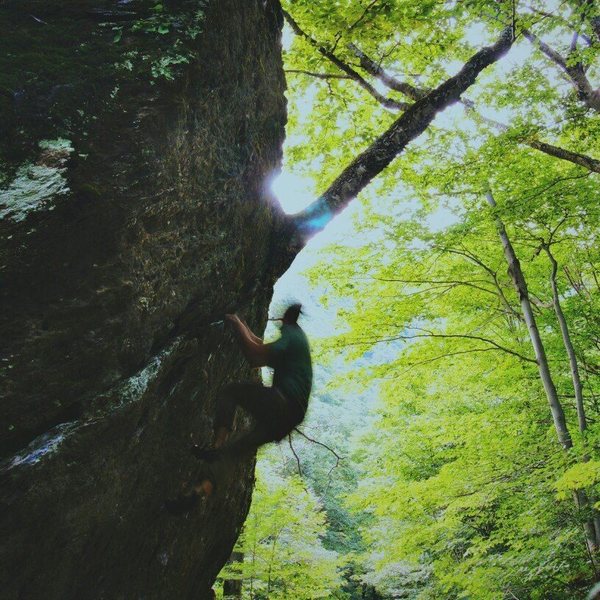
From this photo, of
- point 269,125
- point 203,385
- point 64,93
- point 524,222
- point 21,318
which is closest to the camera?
point 21,318

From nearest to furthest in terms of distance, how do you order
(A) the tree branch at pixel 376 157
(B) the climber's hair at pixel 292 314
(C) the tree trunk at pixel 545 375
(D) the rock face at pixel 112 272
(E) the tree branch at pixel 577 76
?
(D) the rock face at pixel 112 272 < (B) the climber's hair at pixel 292 314 < (A) the tree branch at pixel 376 157 < (C) the tree trunk at pixel 545 375 < (E) the tree branch at pixel 577 76

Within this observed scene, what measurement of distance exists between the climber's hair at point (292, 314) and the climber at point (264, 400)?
217mm

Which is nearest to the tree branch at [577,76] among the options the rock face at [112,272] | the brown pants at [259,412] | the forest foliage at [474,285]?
the forest foliage at [474,285]

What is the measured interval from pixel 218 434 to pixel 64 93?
9.74 feet

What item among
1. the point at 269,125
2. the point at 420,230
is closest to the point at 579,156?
the point at 420,230

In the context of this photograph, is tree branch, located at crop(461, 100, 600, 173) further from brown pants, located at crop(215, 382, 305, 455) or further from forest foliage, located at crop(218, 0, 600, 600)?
brown pants, located at crop(215, 382, 305, 455)

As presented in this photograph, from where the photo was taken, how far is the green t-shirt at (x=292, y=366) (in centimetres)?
367

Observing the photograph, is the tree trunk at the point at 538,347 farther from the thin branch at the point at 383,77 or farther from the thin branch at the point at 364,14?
the thin branch at the point at 364,14

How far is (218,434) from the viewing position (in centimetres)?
385

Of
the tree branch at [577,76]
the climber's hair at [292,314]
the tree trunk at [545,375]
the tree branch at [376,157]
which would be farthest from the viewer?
the tree branch at [577,76]

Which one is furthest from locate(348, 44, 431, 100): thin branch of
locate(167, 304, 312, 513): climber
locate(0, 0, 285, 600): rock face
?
locate(167, 304, 312, 513): climber

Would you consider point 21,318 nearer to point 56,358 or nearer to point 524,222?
point 56,358

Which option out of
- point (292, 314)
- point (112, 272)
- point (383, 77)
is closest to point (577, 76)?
point (383, 77)

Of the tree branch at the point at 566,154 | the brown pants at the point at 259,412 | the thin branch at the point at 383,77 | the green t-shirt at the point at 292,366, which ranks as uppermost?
the thin branch at the point at 383,77
